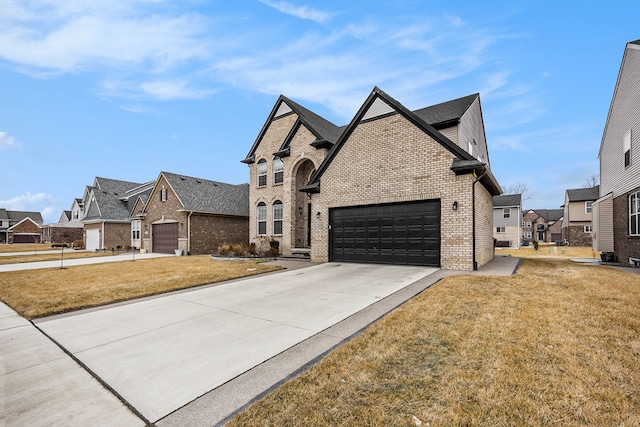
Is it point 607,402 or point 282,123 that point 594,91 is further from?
point 607,402

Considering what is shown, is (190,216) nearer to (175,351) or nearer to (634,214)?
(175,351)

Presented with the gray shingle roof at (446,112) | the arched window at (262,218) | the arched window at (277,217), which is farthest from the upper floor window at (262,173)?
the gray shingle roof at (446,112)

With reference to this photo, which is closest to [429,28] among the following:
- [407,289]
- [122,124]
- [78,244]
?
[407,289]

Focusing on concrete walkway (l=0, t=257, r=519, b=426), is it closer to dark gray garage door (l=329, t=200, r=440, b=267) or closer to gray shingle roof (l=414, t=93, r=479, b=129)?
dark gray garage door (l=329, t=200, r=440, b=267)

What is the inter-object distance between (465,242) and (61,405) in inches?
415

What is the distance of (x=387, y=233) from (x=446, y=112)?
8.94m

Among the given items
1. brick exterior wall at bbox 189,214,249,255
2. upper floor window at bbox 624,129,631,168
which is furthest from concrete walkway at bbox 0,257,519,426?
brick exterior wall at bbox 189,214,249,255

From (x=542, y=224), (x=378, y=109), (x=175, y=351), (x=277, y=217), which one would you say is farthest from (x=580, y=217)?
(x=175, y=351)

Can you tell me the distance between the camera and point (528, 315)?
4934 millimetres

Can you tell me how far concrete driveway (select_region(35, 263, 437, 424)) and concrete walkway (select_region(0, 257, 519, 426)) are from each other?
18 mm

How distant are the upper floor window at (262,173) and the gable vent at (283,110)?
345 centimetres

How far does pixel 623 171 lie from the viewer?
Answer: 45.3ft

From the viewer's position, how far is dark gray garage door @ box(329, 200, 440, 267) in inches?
418

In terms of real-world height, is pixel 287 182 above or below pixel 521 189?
below
